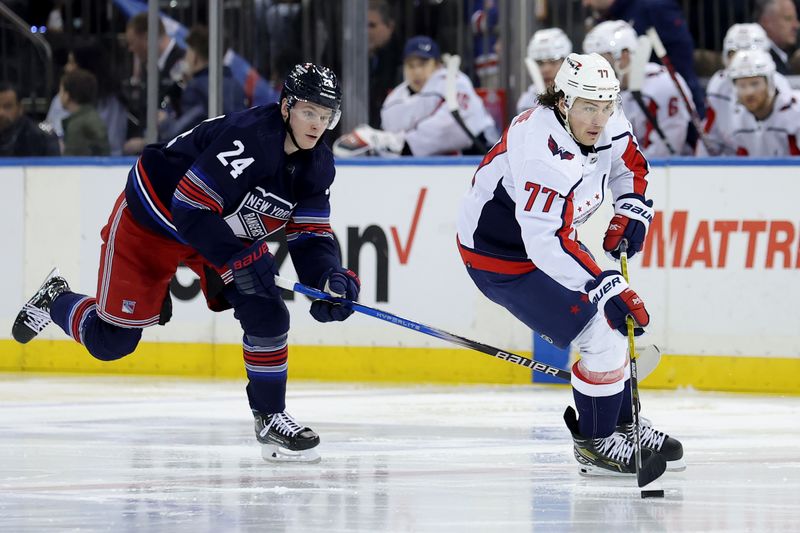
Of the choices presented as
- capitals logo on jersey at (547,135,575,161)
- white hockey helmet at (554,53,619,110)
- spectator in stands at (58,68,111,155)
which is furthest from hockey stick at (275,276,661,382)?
spectator in stands at (58,68,111,155)

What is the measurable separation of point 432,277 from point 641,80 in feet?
4.35

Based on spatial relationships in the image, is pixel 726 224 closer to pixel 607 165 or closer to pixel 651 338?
pixel 651 338

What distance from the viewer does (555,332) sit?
14.2 feet

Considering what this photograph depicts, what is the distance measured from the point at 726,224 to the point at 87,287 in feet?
9.84

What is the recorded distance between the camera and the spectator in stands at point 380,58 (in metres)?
7.50

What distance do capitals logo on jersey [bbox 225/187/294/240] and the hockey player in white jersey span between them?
2527 mm

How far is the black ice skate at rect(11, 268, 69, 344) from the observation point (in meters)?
5.58

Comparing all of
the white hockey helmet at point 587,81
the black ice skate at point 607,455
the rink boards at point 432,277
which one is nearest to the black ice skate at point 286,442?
the black ice skate at point 607,455

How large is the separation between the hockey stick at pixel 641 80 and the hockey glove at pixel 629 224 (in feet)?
8.26

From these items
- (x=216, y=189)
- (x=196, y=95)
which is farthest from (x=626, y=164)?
(x=196, y=95)

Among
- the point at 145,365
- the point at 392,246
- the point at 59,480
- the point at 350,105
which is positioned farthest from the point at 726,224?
the point at 59,480

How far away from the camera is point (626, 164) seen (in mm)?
4566

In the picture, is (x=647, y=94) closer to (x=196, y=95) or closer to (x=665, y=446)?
(x=196, y=95)

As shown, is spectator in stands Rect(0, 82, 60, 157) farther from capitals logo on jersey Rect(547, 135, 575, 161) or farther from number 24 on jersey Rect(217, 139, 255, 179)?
capitals logo on jersey Rect(547, 135, 575, 161)
